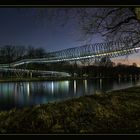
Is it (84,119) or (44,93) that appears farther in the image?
(44,93)

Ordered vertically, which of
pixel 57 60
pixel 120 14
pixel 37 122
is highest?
pixel 120 14

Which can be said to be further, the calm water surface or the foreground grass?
the calm water surface

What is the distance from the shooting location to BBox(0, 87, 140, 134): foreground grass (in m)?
9.23

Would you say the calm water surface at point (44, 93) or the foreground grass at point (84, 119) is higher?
the foreground grass at point (84, 119)

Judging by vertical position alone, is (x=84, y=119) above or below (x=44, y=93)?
above

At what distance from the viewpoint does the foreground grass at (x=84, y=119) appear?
9.23 m

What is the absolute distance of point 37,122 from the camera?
418 inches

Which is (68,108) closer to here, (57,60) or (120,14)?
(120,14)

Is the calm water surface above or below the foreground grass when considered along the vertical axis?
below

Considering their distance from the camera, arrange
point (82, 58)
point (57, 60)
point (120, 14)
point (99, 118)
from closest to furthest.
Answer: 1. point (99, 118)
2. point (120, 14)
3. point (82, 58)
4. point (57, 60)

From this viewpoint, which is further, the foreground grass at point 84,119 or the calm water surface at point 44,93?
the calm water surface at point 44,93

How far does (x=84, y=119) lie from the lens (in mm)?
10203
